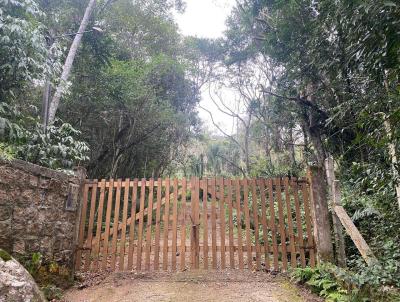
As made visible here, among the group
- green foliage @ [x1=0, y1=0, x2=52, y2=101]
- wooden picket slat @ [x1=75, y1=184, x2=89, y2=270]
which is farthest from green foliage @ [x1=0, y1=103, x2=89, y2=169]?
wooden picket slat @ [x1=75, y1=184, x2=89, y2=270]

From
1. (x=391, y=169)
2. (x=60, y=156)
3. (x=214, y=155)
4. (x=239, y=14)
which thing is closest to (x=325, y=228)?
(x=391, y=169)

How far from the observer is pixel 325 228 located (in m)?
4.09

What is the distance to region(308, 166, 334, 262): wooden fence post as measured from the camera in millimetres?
4016

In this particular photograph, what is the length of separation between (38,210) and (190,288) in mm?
2302

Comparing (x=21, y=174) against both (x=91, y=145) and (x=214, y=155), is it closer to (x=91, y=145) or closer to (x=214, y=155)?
(x=91, y=145)

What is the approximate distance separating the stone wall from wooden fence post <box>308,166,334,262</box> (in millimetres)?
3685

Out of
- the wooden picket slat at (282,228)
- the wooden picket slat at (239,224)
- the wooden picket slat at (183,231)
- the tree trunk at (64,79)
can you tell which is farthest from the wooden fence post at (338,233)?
the tree trunk at (64,79)

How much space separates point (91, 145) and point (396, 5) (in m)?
9.73

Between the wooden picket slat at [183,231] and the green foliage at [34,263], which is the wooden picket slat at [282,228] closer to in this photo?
the wooden picket slat at [183,231]

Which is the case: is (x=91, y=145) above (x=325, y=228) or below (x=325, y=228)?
above

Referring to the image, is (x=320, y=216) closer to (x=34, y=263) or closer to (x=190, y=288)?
(x=190, y=288)

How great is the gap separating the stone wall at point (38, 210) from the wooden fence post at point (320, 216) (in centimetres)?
368

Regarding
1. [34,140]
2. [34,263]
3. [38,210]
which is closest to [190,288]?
[34,263]

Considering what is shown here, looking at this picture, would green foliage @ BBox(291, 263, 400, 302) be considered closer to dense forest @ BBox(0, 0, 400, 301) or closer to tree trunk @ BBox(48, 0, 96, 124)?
dense forest @ BBox(0, 0, 400, 301)
